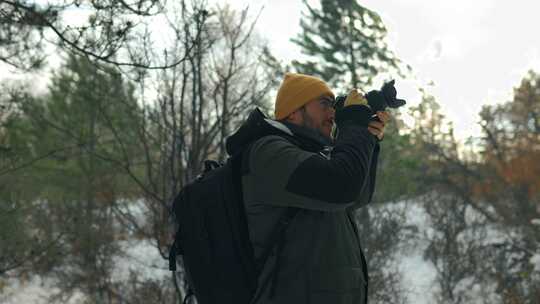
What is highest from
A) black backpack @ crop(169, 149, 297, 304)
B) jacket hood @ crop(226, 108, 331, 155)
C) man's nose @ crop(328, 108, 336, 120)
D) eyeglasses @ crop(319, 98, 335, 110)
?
eyeglasses @ crop(319, 98, 335, 110)

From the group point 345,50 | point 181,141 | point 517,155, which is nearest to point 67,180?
point 345,50

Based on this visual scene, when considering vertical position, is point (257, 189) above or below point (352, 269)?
above

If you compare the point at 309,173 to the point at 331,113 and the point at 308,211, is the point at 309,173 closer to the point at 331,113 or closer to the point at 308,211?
the point at 308,211

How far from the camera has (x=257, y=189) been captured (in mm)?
1964

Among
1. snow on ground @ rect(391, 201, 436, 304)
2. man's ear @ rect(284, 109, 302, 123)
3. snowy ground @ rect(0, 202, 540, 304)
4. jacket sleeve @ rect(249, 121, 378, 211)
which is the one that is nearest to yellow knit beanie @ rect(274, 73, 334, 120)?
man's ear @ rect(284, 109, 302, 123)

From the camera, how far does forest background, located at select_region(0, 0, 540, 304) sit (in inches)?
206

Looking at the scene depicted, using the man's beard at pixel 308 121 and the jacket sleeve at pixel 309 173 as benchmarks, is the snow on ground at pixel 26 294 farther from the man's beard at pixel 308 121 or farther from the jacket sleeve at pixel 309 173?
the jacket sleeve at pixel 309 173

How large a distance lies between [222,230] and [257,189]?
189 mm

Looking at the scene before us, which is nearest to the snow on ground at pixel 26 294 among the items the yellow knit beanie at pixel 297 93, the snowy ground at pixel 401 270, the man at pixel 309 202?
the snowy ground at pixel 401 270

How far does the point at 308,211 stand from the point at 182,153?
424cm

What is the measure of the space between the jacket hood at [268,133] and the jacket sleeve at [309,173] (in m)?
0.06

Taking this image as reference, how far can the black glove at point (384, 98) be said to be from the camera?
2154mm

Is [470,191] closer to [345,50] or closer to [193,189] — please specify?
[345,50]

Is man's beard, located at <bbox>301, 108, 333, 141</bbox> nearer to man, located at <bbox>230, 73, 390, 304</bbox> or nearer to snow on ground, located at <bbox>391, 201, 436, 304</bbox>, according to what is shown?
man, located at <bbox>230, 73, 390, 304</bbox>
